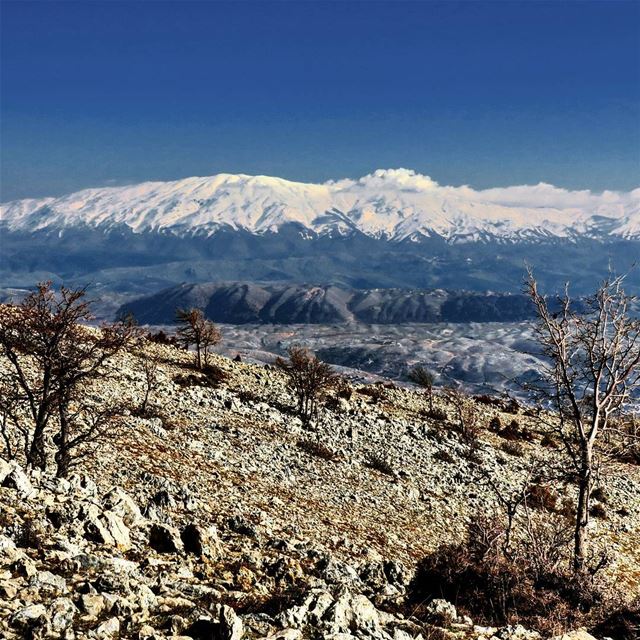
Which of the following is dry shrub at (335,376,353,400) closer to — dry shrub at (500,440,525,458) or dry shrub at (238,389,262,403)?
dry shrub at (238,389,262,403)

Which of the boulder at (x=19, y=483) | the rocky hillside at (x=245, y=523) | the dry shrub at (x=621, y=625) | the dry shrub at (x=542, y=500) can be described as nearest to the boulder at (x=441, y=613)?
the rocky hillside at (x=245, y=523)

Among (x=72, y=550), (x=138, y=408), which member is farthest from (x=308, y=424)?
(x=72, y=550)

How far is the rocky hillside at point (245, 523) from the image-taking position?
8.48 metres

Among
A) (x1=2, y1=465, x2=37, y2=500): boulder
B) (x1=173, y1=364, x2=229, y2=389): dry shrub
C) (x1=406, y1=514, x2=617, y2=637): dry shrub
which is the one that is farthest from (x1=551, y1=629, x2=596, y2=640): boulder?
(x1=173, y1=364, x2=229, y2=389): dry shrub

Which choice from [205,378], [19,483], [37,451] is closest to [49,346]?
[37,451]

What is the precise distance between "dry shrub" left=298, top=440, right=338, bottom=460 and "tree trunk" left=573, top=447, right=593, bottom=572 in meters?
14.2

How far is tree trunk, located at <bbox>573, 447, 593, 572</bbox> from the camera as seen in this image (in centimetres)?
1486

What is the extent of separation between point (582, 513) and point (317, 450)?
14.8m

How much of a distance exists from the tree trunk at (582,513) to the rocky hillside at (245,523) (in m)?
2.33

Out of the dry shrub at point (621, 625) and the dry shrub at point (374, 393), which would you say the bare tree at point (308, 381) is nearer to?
the dry shrub at point (374, 393)

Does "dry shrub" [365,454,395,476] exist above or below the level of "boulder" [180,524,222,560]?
below

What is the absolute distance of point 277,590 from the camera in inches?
436

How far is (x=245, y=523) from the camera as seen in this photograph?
1460 centimetres

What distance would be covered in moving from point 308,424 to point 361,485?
337 inches
